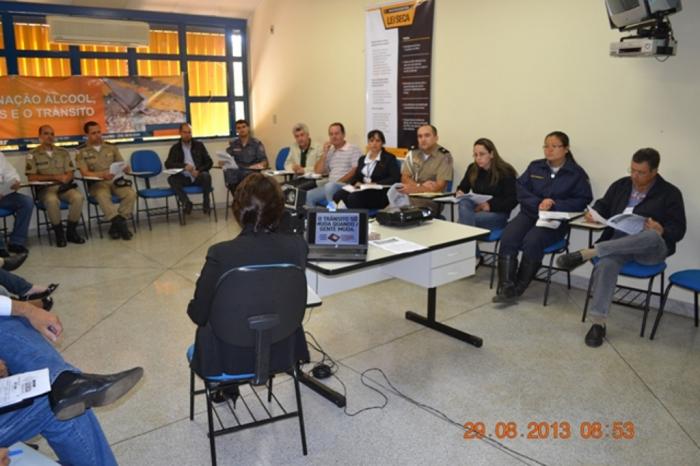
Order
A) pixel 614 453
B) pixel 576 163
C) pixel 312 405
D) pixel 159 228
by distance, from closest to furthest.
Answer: pixel 614 453 < pixel 312 405 < pixel 576 163 < pixel 159 228

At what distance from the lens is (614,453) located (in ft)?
8.19

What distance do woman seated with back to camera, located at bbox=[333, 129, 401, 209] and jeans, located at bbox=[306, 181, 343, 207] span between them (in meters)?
0.27

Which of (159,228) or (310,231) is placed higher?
(310,231)

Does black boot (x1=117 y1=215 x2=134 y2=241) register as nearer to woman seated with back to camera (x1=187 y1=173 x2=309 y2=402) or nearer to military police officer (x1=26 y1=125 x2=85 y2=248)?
military police officer (x1=26 y1=125 x2=85 y2=248)

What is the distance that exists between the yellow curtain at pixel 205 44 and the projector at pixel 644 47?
5.86 m

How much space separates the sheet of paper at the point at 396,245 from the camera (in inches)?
120

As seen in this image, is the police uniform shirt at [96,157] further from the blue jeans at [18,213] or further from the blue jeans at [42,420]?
the blue jeans at [42,420]

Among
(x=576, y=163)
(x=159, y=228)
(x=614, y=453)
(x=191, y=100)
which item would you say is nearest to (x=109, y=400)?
(x=614, y=453)

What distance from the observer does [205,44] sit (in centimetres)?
802

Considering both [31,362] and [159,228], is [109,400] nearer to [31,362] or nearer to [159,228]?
[31,362]

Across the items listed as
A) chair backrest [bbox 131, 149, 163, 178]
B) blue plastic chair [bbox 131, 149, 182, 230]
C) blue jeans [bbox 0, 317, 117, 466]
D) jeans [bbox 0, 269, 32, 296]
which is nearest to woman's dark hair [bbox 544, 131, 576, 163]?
blue jeans [bbox 0, 317, 117, 466]

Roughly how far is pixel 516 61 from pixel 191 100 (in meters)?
4.87

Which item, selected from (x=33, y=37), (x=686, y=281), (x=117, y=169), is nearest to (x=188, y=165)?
(x=117, y=169)

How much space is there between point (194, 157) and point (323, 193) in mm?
2149
